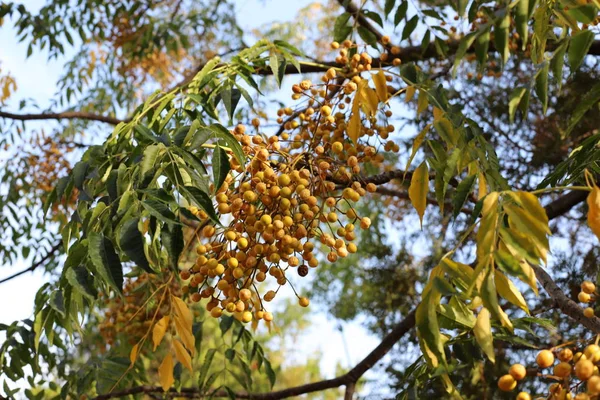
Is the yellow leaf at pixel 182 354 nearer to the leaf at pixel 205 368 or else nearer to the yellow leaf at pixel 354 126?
the yellow leaf at pixel 354 126

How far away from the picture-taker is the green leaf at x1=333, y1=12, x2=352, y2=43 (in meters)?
2.19

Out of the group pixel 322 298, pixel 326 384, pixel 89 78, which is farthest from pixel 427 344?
pixel 322 298

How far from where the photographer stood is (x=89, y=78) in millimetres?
4898

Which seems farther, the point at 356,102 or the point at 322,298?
A: the point at 322,298

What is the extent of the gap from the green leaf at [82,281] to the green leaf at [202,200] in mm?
212

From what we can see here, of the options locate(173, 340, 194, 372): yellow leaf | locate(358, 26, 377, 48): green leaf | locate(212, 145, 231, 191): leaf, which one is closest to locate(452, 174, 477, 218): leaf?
locate(212, 145, 231, 191): leaf

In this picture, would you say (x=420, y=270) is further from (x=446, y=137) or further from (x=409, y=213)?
(x=446, y=137)

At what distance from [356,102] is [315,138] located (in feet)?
0.65

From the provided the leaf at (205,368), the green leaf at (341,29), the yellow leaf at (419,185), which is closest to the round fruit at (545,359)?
the yellow leaf at (419,185)

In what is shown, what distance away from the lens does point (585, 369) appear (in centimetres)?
92

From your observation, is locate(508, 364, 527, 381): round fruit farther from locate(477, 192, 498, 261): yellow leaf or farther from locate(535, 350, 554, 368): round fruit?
locate(477, 192, 498, 261): yellow leaf

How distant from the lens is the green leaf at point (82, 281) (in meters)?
1.16

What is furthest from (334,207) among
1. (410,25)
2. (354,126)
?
(410,25)

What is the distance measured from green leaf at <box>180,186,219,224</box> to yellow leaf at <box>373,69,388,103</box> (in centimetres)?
48
